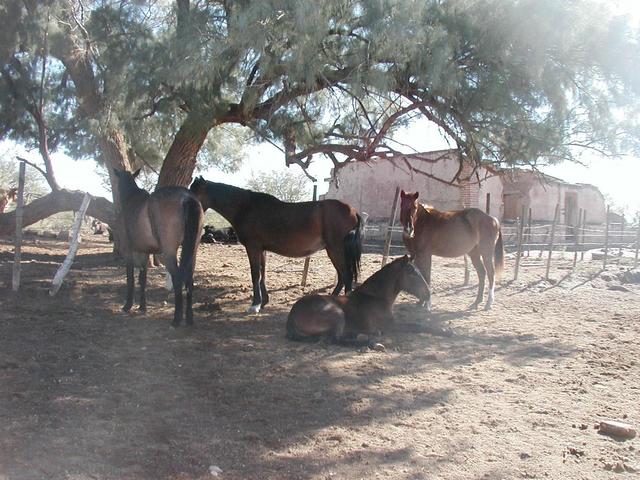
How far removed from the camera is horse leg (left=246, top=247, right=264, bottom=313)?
7.50 m

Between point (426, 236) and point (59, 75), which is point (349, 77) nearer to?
point (426, 236)

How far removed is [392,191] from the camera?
26.6 meters

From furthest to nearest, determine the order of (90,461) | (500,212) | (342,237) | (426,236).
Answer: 1. (500,212)
2. (426,236)
3. (342,237)
4. (90,461)

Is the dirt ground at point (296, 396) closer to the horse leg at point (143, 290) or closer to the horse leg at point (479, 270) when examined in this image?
the horse leg at point (143, 290)

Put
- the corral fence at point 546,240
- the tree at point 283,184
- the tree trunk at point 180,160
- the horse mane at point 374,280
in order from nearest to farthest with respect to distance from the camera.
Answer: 1. the horse mane at point 374,280
2. the tree trunk at point 180,160
3. the corral fence at point 546,240
4. the tree at point 283,184

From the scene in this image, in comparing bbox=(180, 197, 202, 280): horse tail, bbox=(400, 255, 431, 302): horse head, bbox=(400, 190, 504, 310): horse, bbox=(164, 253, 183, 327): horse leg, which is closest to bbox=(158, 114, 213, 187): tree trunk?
bbox=(180, 197, 202, 280): horse tail

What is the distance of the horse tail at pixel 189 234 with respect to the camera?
6.47m

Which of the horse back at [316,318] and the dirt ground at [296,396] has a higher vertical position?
the horse back at [316,318]

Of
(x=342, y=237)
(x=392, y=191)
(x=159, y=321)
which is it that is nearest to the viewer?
(x=159, y=321)

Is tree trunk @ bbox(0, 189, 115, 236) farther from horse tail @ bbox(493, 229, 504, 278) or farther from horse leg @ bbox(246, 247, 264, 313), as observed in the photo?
horse tail @ bbox(493, 229, 504, 278)

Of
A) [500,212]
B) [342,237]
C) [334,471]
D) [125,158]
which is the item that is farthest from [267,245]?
[500,212]

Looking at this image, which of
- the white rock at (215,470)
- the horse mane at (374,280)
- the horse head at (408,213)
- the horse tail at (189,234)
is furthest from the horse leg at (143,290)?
the white rock at (215,470)

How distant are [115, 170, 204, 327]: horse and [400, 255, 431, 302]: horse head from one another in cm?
241

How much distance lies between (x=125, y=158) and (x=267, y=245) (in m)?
3.99
